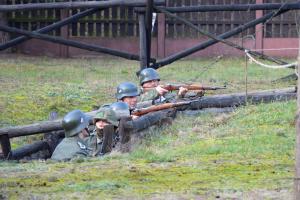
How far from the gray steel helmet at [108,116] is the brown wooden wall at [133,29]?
15.8m

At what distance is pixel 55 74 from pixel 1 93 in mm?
4495

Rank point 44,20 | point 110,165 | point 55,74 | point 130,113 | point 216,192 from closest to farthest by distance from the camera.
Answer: point 216,192 → point 110,165 → point 130,113 → point 55,74 → point 44,20

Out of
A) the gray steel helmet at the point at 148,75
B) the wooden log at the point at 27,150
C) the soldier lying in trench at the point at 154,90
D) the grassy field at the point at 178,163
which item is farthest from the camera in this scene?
the gray steel helmet at the point at 148,75

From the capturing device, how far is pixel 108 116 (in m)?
12.5

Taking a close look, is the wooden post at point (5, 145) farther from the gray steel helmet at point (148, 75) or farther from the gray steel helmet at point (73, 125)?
the gray steel helmet at point (148, 75)

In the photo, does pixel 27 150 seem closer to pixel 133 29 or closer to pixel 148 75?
pixel 148 75

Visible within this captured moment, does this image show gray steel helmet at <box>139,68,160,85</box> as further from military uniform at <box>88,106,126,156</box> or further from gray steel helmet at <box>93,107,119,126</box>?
gray steel helmet at <box>93,107,119,126</box>

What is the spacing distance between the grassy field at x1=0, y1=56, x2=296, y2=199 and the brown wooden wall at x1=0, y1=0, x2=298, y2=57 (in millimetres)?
10471

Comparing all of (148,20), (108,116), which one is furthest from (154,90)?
(108,116)

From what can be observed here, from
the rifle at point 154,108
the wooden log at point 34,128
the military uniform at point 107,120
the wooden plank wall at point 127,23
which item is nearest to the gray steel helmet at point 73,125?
the military uniform at point 107,120

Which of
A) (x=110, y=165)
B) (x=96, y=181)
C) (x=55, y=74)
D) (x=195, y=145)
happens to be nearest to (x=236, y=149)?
(x=195, y=145)

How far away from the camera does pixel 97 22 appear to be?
29.0 meters

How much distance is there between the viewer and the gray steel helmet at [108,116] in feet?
40.7

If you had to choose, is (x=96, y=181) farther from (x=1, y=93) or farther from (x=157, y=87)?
(x=1, y=93)
